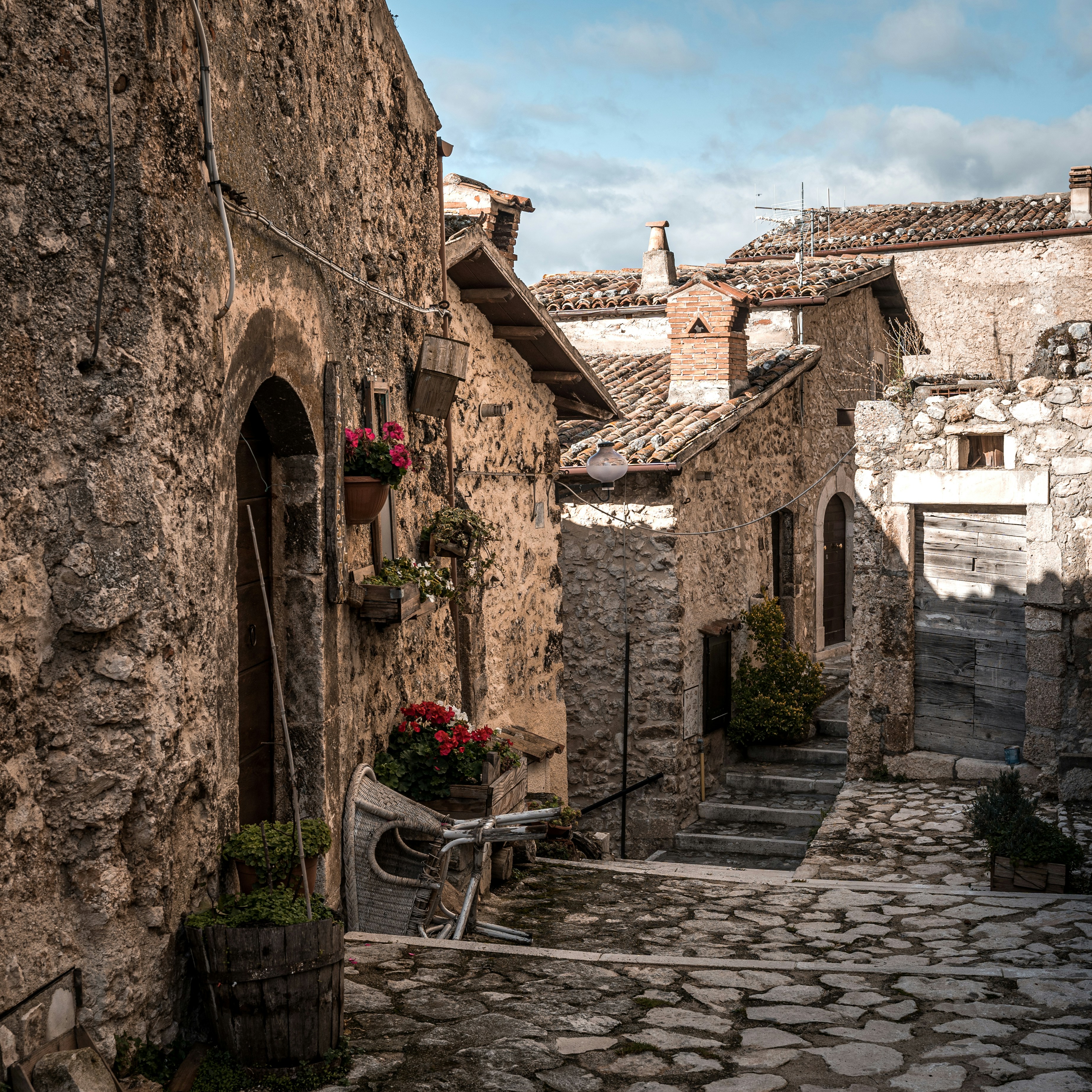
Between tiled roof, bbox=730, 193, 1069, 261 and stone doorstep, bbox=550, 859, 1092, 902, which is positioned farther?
tiled roof, bbox=730, 193, 1069, 261

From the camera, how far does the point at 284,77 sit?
480 cm

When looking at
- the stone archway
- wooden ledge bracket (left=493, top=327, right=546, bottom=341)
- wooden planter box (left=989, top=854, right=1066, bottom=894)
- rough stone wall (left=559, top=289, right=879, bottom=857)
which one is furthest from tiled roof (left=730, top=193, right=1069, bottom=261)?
wooden planter box (left=989, top=854, right=1066, bottom=894)

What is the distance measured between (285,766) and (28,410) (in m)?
2.26

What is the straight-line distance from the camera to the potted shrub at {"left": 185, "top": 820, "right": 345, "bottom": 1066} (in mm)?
3582

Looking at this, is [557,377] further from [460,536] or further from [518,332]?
[460,536]

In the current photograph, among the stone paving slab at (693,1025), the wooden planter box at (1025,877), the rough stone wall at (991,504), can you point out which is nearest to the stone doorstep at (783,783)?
the rough stone wall at (991,504)

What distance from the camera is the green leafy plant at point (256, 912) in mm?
3676

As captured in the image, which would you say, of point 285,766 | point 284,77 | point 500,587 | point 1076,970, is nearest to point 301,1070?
point 285,766

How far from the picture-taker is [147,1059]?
3.50m

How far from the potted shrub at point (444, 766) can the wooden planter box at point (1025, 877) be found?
2960mm

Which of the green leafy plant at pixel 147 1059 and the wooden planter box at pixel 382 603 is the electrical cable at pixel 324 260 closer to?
the wooden planter box at pixel 382 603

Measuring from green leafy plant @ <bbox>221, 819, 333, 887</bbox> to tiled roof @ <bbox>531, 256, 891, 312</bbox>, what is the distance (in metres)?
9.96

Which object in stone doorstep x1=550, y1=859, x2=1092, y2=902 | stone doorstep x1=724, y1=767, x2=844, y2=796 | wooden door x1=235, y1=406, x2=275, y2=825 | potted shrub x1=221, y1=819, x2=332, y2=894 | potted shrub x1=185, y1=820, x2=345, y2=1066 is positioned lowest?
stone doorstep x1=724, y1=767, x2=844, y2=796

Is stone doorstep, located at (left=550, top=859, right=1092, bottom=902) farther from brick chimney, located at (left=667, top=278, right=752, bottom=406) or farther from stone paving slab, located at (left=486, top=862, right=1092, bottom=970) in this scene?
brick chimney, located at (left=667, top=278, right=752, bottom=406)
